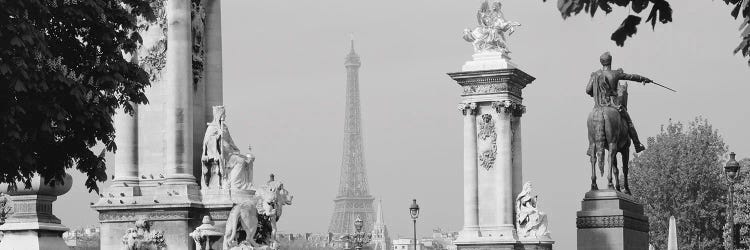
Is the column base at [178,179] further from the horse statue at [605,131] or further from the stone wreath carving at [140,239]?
the horse statue at [605,131]

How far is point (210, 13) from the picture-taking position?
34.5 metres

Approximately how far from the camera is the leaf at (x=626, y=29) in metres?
9.76

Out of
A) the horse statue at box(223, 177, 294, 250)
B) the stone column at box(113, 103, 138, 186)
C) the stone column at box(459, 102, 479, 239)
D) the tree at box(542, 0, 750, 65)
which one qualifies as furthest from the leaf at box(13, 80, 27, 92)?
the stone column at box(459, 102, 479, 239)

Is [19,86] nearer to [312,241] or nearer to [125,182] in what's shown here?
[125,182]

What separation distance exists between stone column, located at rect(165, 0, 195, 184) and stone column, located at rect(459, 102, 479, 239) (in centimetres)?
1930

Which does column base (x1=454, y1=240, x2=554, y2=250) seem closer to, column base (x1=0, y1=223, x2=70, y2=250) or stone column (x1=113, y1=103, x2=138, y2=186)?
stone column (x1=113, y1=103, x2=138, y2=186)

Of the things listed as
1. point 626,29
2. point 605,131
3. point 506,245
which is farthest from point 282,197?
point 626,29

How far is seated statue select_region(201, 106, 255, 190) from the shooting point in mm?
32969

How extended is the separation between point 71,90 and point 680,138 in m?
58.0

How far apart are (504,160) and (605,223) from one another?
2538 cm

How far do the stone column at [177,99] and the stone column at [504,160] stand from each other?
1914 centimetres

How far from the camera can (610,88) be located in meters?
26.1

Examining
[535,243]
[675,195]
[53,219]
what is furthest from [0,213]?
[675,195]

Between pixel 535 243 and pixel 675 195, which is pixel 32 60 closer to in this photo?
pixel 535 243
